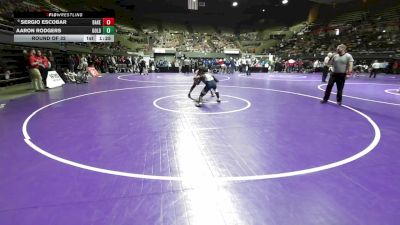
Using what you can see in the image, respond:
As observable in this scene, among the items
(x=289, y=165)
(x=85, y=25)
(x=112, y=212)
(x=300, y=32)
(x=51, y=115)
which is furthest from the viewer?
(x=300, y=32)

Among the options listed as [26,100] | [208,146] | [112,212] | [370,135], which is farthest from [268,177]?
[26,100]

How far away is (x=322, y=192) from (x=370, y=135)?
3.35 m

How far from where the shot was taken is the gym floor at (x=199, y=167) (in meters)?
3.24

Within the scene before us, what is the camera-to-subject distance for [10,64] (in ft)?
52.4

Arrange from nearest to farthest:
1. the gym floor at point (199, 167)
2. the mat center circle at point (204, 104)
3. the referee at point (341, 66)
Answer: the gym floor at point (199, 167) → the mat center circle at point (204, 104) → the referee at point (341, 66)

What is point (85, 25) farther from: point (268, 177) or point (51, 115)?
point (268, 177)

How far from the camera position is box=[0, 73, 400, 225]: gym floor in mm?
3242
